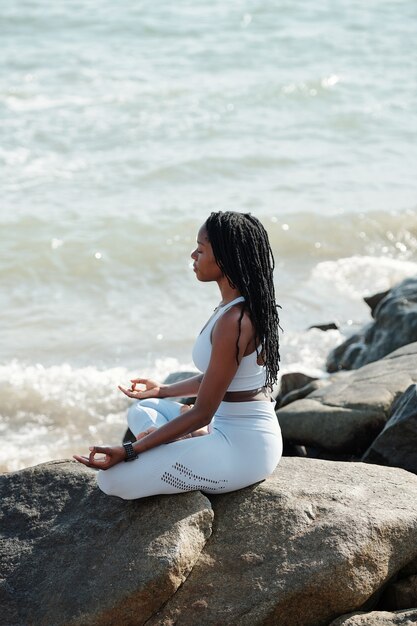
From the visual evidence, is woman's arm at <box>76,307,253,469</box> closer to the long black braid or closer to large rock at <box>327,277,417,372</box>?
the long black braid

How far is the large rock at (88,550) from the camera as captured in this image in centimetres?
431

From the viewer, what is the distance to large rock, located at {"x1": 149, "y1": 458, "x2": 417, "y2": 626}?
→ 172 inches

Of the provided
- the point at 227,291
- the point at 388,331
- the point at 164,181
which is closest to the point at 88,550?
the point at 227,291

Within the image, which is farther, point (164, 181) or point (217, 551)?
point (164, 181)

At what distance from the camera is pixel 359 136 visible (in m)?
18.5

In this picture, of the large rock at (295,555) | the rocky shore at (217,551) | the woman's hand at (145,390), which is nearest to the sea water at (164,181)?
the woman's hand at (145,390)

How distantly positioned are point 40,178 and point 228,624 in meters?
12.4

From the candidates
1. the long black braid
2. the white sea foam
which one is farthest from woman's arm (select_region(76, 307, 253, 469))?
the white sea foam

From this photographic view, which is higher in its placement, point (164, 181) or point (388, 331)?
point (388, 331)

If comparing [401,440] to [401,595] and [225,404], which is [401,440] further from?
[225,404]

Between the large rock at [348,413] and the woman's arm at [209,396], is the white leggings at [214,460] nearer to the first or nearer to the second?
the woman's arm at [209,396]

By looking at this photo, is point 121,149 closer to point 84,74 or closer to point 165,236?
point 165,236

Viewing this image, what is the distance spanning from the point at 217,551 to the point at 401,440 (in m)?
1.68

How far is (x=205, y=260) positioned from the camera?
4.78m
